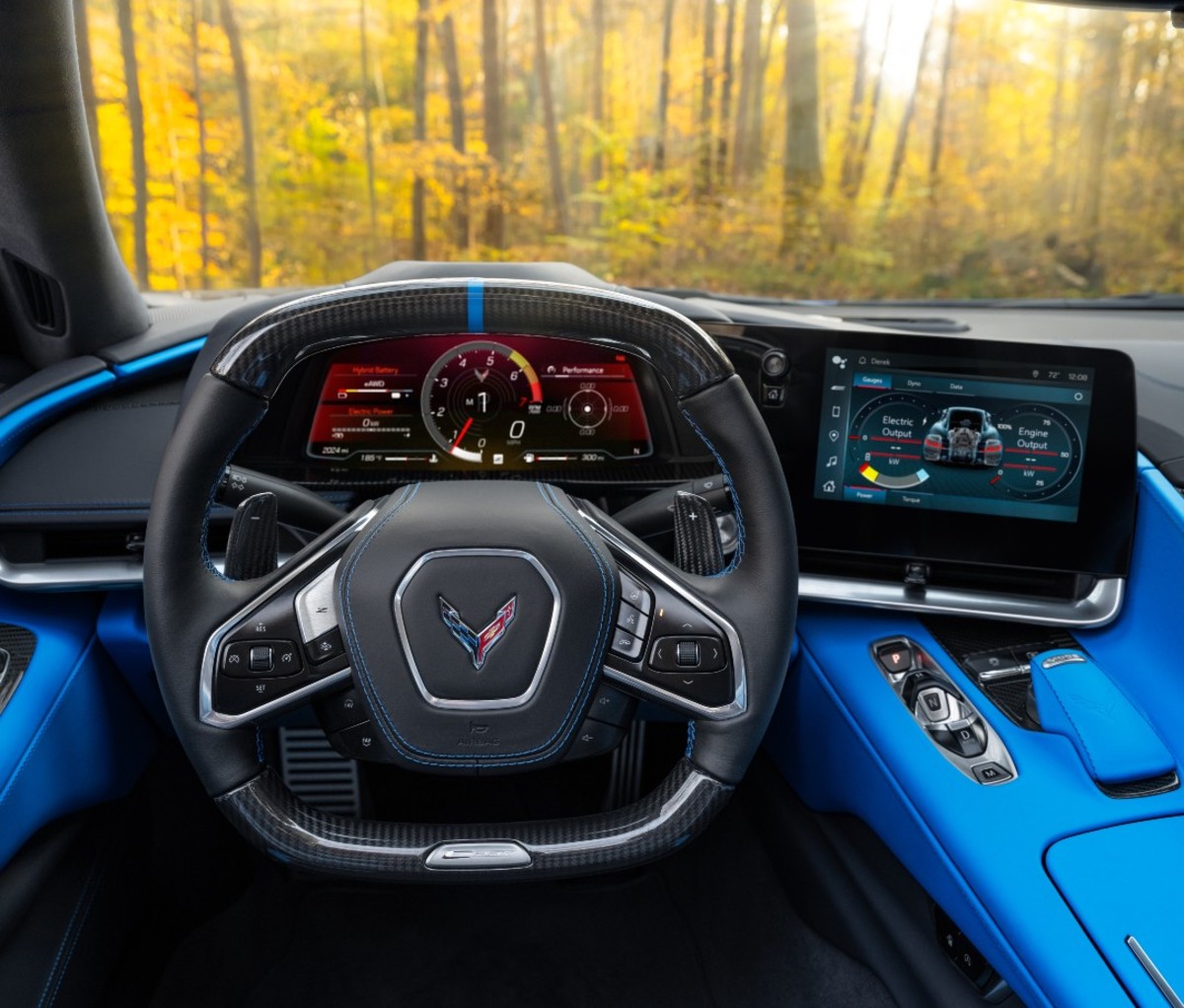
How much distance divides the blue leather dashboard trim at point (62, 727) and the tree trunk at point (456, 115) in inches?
162

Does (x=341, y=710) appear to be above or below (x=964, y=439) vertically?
below

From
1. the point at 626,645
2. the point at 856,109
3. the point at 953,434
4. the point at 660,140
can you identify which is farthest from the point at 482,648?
the point at 856,109

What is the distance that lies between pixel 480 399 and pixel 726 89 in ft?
18.8

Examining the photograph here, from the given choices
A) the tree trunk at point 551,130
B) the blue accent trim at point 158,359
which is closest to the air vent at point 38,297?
the blue accent trim at point 158,359

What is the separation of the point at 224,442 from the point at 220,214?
4.17m

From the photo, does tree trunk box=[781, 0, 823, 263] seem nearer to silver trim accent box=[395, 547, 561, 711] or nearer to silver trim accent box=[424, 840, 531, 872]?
silver trim accent box=[395, 547, 561, 711]

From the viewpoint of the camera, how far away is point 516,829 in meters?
1.24

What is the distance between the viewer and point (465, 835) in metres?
1.24

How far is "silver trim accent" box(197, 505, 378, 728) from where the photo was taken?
116 centimetres

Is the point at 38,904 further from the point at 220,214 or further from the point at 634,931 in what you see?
the point at 220,214

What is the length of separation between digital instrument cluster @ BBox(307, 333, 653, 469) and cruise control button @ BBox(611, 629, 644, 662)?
0.77 metres

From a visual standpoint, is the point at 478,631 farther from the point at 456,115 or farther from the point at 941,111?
the point at 941,111

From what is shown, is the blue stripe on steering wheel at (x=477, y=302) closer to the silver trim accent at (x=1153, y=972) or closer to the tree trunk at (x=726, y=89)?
the silver trim accent at (x=1153, y=972)

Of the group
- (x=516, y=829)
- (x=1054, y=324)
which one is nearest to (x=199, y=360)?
(x=516, y=829)
